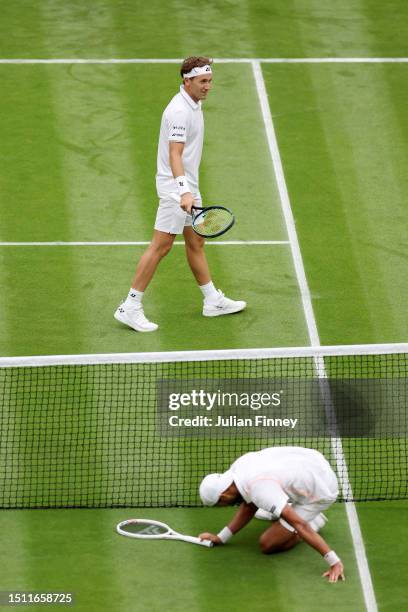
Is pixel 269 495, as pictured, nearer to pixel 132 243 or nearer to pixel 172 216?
pixel 172 216

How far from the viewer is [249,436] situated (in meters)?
12.0

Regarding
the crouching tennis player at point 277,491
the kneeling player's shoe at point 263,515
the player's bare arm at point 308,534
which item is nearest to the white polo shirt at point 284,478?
the crouching tennis player at point 277,491

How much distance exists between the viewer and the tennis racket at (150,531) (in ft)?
35.2

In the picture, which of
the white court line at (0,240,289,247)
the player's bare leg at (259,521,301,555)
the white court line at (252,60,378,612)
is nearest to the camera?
the white court line at (252,60,378,612)

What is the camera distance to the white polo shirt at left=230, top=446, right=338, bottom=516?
10.3 m

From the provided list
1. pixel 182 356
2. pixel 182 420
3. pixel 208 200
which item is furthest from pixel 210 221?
pixel 208 200

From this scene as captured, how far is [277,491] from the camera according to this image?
1027 centimetres

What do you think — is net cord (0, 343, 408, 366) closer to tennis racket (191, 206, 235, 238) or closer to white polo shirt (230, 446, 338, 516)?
white polo shirt (230, 446, 338, 516)

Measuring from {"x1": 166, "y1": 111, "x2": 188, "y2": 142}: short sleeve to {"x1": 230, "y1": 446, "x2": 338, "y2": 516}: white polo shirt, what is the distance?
3.57m

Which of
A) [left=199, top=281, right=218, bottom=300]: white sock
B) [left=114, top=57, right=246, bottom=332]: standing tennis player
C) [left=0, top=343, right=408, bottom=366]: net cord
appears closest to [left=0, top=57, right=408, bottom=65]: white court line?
[left=114, top=57, right=246, bottom=332]: standing tennis player

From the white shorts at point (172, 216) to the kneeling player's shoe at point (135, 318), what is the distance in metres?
0.83

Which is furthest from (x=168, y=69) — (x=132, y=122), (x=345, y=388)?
(x=345, y=388)

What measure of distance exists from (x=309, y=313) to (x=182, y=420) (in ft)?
7.97

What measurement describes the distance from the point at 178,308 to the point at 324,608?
4.81m
